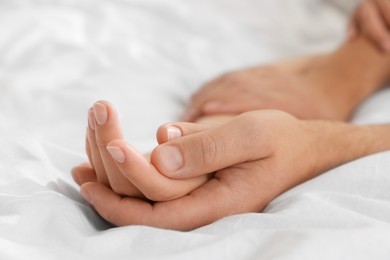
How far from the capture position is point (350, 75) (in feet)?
3.53

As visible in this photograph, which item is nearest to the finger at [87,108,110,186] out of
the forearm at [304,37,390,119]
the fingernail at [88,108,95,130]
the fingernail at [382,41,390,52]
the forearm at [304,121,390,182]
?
the fingernail at [88,108,95,130]

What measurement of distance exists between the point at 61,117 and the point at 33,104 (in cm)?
5

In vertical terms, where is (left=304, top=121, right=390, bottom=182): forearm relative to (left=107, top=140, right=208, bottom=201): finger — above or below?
below

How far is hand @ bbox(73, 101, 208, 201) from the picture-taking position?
503mm

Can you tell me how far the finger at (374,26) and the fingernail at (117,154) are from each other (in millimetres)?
744

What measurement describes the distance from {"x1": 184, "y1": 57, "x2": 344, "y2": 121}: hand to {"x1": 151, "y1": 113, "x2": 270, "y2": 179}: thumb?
28 centimetres

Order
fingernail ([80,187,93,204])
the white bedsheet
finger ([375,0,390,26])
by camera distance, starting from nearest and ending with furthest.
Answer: the white bedsheet → fingernail ([80,187,93,204]) → finger ([375,0,390,26])

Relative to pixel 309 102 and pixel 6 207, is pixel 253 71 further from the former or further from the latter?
pixel 6 207

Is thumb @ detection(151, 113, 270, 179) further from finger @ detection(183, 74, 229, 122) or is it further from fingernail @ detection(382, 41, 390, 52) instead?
fingernail @ detection(382, 41, 390, 52)

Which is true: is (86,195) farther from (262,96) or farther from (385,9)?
(385,9)

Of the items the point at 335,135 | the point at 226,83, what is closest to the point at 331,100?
the point at 226,83

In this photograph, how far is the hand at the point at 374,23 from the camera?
3.61ft

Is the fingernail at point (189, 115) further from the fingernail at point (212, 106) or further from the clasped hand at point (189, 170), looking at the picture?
the clasped hand at point (189, 170)

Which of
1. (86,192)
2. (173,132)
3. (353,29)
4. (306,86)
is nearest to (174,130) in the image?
(173,132)
